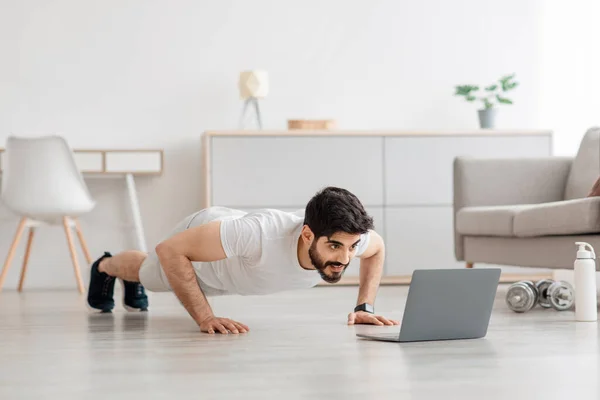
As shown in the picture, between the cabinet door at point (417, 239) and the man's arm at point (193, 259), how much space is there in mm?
2879

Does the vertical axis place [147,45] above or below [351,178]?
above

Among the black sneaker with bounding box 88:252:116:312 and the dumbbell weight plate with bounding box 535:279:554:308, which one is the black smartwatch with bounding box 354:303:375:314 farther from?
the black sneaker with bounding box 88:252:116:312

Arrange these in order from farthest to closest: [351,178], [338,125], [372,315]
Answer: [338,125]
[351,178]
[372,315]

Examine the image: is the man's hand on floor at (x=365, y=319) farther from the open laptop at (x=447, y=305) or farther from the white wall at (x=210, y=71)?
the white wall at (x=210, y=71)

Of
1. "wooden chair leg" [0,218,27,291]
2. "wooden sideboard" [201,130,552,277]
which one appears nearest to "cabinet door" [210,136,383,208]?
"wooden sideboard" [201,130,552,277]

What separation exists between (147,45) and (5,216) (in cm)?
147

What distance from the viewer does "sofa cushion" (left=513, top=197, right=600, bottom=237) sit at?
3.90m

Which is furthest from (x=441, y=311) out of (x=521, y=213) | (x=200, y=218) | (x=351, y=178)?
(x=351, y=178)

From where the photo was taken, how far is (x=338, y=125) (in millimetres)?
6387

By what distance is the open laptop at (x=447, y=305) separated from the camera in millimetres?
2654

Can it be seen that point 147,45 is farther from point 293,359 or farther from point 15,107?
point 293,359

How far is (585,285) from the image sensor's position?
10.8 ft

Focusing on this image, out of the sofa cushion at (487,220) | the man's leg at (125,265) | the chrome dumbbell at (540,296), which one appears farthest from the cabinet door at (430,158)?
the man's leg at (125,265)

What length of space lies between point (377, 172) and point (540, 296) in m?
2.24
